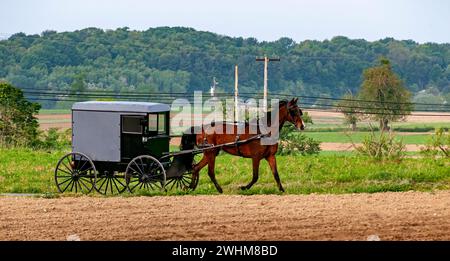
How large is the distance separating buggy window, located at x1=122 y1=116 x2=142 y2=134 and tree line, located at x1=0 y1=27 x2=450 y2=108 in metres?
58.0

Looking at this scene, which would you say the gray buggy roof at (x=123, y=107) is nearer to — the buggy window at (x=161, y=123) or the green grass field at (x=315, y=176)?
the buggy window at (x=161, y=123)

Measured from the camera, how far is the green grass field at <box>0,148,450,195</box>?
19406mm

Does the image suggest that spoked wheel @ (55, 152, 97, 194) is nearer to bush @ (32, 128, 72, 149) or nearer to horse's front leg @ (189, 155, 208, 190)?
Result: horse's front leg @ (189, 155, 208, 190)

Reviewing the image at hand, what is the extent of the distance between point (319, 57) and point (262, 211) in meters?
92.1

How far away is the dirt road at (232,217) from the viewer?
535 inches

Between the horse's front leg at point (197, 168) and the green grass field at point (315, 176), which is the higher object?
the horse's front leg at point (197, 168)

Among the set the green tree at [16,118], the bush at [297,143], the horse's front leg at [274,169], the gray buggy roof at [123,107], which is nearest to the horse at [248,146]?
the horse's front leg at [274,169]

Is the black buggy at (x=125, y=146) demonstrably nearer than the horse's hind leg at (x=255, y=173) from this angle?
Yes

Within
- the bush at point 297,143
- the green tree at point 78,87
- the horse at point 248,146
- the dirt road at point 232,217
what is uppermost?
the green tree at point 78,87

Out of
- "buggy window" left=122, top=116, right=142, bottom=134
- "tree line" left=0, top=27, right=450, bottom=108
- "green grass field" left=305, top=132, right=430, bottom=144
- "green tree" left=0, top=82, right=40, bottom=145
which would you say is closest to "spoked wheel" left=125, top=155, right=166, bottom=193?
"buggy window" left=122, top=116, right=142, bottom=134

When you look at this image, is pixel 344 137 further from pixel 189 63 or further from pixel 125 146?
pixel 125 146

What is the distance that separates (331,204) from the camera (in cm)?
1661

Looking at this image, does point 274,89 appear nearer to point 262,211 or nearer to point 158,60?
point 158,60

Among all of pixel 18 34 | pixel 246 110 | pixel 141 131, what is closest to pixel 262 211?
pixel 141 131
